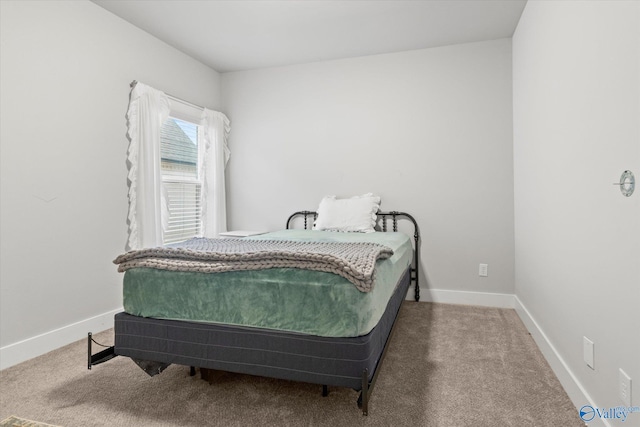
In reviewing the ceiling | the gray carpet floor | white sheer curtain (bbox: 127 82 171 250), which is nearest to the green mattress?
the gray carpet floor

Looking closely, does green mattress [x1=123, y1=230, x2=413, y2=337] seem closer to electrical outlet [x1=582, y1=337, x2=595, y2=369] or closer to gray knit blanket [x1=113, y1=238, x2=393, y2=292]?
gray knit blanket [x1=113, y1=238, x2=393, y2=292]

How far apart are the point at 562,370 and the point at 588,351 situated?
16.0 inches


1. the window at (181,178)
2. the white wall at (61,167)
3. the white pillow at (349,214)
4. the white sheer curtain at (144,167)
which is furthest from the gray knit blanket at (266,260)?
the window at (181,178)

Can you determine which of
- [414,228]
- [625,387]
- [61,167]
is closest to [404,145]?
[414,228]

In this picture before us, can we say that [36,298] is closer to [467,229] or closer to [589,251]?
[589,251]

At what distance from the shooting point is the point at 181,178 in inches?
147

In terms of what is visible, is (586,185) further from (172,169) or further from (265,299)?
(172,169)

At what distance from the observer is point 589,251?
157 centimetres

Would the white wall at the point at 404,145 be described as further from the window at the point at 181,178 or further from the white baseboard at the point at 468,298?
the window at the point at 181,178

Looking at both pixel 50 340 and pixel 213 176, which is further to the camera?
pixel 213 176

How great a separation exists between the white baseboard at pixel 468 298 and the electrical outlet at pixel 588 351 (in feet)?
5.96

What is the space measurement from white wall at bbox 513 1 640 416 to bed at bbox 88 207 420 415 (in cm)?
90

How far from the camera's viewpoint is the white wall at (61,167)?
2.24 m

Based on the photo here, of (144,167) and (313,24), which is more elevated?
(313,24)
